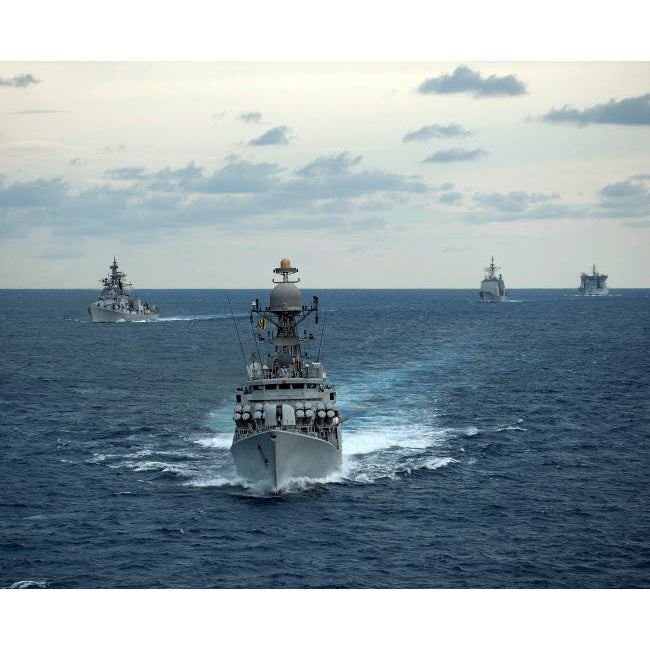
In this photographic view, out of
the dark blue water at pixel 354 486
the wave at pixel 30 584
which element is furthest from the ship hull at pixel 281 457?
the wave at pixel 30 584

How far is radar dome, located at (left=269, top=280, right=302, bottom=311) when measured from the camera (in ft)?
178

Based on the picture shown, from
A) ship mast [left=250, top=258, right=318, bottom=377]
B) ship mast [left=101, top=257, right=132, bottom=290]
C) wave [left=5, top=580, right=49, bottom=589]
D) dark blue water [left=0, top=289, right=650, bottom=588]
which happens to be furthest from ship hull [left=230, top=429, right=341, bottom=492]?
ship mast [left=101, top=257, right=132, bottom=290]

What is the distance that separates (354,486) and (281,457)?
17.5 ft

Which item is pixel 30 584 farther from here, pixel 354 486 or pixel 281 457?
pixel 354 486

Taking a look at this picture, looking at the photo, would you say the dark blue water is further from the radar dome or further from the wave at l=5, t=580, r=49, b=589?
the radar dome

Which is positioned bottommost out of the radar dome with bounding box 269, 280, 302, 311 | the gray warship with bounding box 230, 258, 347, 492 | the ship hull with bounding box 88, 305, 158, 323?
the gray warship with bounding box 230, 258, 347, 492

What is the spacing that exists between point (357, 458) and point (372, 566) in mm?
19646

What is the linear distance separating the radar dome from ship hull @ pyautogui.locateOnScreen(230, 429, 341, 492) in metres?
12.3

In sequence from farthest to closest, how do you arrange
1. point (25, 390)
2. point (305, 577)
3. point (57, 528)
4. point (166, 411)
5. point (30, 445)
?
point (25, 390), point (166, 411), point (30, 445), point (57, 528), point (305, 577)

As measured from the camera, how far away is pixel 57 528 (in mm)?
38500

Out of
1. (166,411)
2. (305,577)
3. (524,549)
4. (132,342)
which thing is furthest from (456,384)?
(132,342)

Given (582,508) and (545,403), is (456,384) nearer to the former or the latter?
(545,403)

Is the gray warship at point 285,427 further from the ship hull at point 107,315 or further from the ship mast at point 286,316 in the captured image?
the ship hull at point 107,315

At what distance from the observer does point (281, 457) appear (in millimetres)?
44188
